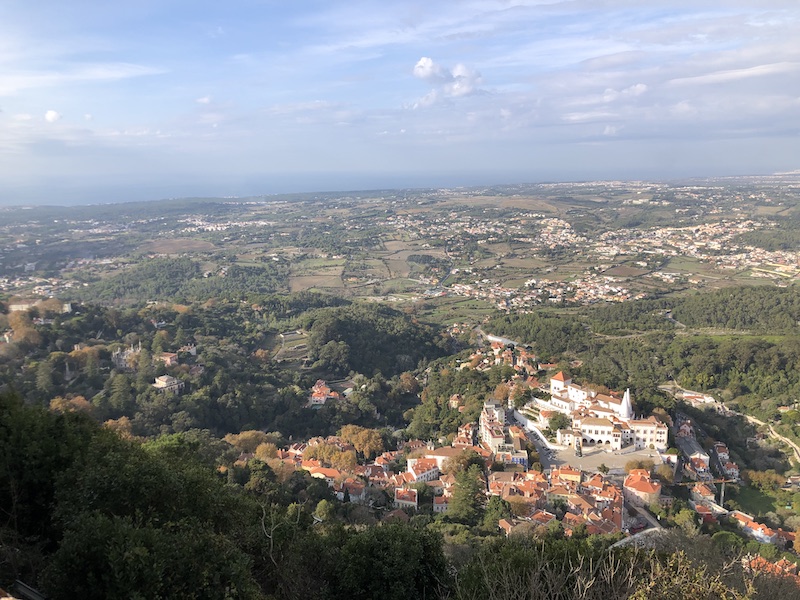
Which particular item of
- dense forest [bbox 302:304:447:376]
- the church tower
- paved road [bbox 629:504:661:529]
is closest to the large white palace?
the church tower

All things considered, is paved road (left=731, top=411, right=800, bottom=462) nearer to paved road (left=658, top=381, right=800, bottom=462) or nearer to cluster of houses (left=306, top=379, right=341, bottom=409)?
paved road (left=658, top=381, right=800, bottom=462)

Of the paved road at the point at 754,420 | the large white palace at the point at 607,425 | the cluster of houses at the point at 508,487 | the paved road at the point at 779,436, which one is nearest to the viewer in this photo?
the cluster of houses at the point at 508,487

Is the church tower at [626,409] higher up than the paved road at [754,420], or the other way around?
the church tower at [626,409]

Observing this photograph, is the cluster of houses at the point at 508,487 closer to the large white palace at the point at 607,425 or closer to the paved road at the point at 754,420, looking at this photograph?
the large white palace at the point at 607,425

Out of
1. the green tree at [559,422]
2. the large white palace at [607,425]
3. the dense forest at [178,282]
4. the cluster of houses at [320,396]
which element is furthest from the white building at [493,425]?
the dense forest at [178,282]

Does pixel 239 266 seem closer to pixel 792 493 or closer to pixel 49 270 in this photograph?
pixel 49 270

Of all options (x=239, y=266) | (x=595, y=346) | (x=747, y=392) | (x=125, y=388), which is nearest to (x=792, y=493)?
(x=747, y=392)

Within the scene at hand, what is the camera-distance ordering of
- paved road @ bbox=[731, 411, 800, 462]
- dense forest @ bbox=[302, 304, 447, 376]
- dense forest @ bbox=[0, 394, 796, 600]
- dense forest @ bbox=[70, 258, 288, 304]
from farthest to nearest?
1. dense forest @ bbox=[70, 258, 288, 304]
2. dense forest @ bbox=[302, 304, 447, 376]
3. paved road @ bbox=[731, 411, 800, 462]
4. dense forest @ bbox=[0, 394, 796, 600]

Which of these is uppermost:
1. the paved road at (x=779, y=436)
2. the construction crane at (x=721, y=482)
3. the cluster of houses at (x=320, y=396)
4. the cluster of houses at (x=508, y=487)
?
the cluster of houses at (x=508, y=487)
